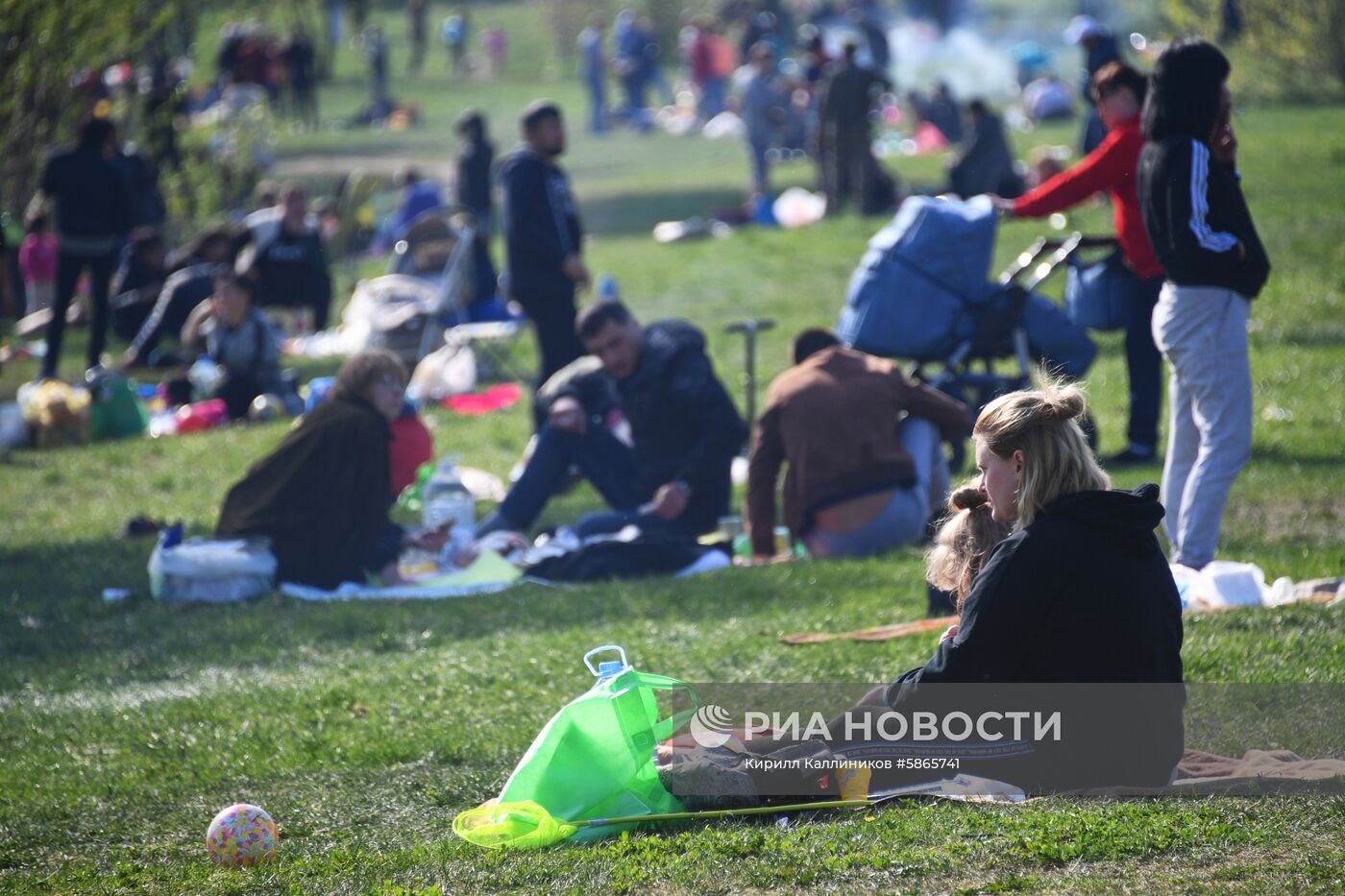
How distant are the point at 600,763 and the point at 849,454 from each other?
3330 millimetres

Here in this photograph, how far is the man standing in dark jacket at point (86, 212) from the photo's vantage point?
13.3m

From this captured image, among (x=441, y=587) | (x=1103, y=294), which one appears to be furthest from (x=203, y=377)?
(x=1103, y=294)

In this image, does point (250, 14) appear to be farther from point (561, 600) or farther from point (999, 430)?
point (999, 430)

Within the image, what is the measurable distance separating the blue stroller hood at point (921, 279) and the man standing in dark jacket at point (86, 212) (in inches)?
303

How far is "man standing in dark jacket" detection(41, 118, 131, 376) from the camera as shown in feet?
43.5

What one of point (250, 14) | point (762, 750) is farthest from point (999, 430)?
point (250, 14)

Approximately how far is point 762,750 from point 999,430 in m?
1.16

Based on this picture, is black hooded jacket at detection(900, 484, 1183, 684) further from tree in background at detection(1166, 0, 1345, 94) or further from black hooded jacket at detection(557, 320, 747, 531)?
tree in background at detection(1166, 0, 1345, 94)

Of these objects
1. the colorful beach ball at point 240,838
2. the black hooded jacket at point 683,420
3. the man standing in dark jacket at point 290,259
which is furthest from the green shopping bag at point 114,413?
the colorful beach ball at point 240,838

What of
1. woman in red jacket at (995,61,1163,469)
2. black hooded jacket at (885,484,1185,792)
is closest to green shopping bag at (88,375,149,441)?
woman in red jacket at (995,61,1163,469)

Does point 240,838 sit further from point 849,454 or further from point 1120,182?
point 1120,182

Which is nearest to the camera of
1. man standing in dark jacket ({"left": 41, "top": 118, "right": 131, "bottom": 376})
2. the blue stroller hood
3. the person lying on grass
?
the person lying on grass

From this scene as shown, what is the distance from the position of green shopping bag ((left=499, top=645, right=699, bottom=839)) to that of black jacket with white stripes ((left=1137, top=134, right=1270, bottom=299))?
3.11 m

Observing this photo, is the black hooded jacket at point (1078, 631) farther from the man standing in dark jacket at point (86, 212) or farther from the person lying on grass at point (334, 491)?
the man standing in dark jacket at point (86, 212)
